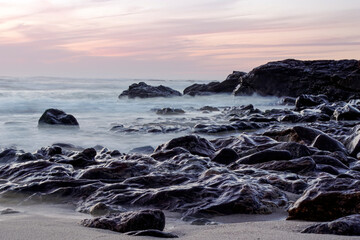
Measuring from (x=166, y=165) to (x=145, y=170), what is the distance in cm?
40

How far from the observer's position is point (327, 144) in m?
6.63

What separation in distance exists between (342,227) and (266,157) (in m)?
3.19

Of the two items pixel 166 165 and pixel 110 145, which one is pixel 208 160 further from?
pixel 110 145

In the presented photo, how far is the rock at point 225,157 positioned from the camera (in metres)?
6.01

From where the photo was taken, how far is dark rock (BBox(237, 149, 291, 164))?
5.67 metres

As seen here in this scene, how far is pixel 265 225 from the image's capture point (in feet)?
9.62

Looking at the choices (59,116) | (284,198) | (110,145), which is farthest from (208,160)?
(59,116)

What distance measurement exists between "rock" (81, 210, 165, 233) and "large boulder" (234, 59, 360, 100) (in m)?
21.2

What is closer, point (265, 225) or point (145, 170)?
point (265, 225)

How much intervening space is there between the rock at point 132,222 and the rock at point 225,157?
10.5 ft

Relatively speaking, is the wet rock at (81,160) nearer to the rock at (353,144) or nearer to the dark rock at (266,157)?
the dark rock at (266,157)

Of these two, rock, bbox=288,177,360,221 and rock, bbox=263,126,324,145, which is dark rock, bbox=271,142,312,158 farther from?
rock, bbox=288,177,360,221

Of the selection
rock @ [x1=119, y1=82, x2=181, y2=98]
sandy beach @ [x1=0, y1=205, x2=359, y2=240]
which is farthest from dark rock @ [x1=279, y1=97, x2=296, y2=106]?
sandy beach @ [x1=0, y1=205, x2=359, y2=240]

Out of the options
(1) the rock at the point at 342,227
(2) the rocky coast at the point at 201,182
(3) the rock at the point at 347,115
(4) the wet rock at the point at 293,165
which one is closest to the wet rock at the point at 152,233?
(2) the rocky coast at the point at 201,182
